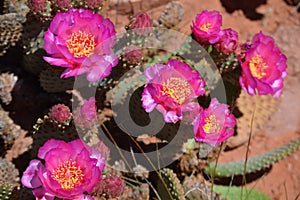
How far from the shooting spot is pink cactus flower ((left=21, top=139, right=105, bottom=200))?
1.58 metres

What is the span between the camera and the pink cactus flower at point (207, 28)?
1.97 meters

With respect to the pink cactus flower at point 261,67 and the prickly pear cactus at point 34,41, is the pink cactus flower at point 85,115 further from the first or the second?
the pink cactus flower at point 261,67

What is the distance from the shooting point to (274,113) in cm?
264

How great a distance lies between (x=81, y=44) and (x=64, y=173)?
0.46m

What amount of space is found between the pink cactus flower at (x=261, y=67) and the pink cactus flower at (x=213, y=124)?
221mm

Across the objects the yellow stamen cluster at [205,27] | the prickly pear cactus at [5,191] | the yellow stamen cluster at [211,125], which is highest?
the yellow stamen cluster at [205,27]

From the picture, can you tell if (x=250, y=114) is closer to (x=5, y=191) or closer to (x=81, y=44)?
(x=81, y=44)

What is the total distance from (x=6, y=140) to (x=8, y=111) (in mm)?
216

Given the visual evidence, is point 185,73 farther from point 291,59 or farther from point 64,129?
point 291,59

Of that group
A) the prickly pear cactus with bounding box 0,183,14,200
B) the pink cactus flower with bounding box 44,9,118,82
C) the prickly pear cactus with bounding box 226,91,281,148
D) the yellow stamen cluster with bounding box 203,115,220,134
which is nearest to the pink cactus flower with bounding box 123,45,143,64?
the pink cactus flower with bounding box 44,9,118,82

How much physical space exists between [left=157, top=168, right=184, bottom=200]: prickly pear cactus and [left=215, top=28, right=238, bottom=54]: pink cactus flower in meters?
0.51

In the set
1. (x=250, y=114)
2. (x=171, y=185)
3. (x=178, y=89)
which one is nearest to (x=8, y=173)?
(x=171, y=185)

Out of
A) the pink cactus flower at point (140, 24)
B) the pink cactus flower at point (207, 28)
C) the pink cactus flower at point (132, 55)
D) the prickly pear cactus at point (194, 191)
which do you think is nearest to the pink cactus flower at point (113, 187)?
the prickly pear cactus at point (194, 191)

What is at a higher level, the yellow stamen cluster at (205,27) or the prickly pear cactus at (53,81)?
the yellow stamen cluster at (205,27)
